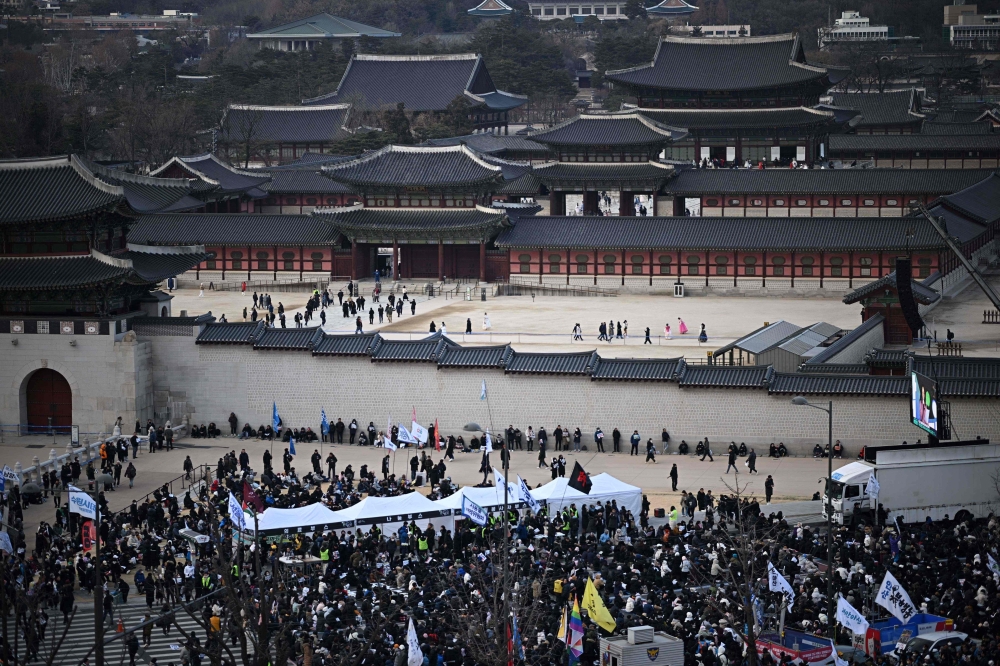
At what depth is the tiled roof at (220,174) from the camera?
4006 inches

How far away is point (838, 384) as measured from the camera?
54.7m

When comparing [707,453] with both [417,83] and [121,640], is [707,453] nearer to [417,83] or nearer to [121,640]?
[121,640]

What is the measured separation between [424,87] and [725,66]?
97.8 ft

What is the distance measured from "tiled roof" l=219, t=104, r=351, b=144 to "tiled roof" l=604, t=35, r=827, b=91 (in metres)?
22.8

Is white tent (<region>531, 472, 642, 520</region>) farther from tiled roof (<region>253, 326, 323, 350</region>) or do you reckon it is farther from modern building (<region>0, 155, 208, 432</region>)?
modern building (<region>0, 155, 208, 432</region>)

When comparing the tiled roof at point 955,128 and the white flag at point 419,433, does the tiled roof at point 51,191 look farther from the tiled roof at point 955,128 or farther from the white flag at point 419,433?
the tiled roof at point 955,128

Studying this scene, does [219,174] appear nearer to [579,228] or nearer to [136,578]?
[579,228]

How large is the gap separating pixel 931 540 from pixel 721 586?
22.0ft

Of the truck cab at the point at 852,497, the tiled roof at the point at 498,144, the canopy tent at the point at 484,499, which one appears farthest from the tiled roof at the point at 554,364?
the tiled roof at the point at 498,144

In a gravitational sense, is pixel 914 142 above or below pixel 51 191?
below

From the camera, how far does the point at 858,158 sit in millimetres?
121750

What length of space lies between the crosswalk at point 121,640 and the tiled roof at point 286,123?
8821cm

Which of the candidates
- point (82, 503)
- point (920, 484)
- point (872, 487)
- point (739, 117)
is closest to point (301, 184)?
point (739, 117)

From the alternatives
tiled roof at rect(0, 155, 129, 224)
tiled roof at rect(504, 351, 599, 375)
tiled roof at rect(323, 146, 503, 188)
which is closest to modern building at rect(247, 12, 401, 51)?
tiled roof at rect(323, 146, 503, 188)
